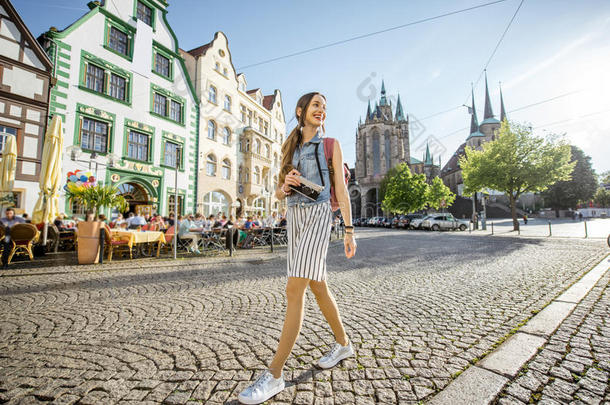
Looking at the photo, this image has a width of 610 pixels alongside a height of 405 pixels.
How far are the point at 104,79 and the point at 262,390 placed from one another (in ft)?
59.0

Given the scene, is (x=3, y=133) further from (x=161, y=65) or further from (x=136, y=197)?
(x=161, y=65)

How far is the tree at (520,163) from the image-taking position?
18938mm

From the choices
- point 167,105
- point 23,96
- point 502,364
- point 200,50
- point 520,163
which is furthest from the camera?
point 200,50

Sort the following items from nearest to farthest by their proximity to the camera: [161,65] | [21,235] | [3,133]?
[21,235], [3,133], [161,65]

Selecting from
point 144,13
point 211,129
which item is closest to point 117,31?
point 144,13

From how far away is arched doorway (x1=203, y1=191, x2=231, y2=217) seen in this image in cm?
2039

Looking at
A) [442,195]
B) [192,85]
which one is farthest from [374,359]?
[442,195]

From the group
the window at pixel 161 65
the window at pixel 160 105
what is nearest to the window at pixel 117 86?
the window at pixel 160 105

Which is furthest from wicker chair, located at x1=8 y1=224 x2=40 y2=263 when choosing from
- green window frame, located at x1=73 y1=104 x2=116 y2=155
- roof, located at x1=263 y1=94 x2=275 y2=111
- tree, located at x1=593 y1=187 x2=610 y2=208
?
tree, located at x1=593 y1=187 x2=610 y2=208

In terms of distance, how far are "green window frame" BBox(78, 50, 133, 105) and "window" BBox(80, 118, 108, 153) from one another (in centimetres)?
154

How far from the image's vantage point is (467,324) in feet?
9.09

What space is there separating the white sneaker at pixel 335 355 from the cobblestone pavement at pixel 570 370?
3.05 feet

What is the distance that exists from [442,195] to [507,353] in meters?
48.9

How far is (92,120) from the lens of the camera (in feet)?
45.0
